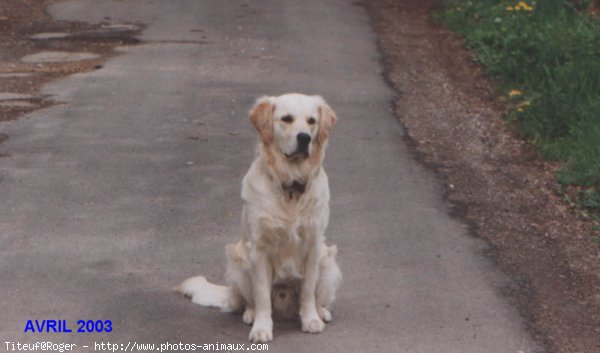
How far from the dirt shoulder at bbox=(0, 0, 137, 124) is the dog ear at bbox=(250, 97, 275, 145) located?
20.1 feet

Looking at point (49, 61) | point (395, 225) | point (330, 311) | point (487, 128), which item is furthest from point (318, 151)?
point (49, 61)

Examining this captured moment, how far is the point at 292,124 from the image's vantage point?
7.42m

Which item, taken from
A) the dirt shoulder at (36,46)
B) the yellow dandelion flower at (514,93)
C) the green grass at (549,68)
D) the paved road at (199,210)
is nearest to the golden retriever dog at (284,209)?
the paved road at (199,210)

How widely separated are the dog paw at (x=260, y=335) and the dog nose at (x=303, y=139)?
1.11 metres

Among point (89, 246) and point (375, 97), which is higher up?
point (89, 246)

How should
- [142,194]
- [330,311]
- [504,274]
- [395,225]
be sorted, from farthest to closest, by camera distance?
[142,194], [395,225], [504,274], [330,311]

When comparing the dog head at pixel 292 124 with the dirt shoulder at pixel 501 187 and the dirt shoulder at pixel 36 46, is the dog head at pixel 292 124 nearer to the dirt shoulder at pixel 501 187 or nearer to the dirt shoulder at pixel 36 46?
the dirt shoulder at pixel 501 187

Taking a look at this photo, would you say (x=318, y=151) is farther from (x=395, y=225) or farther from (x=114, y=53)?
(x=114, y=53)

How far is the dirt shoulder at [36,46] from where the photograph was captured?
14859 millimetres

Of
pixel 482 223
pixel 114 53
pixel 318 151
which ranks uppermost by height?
pixel 318 151

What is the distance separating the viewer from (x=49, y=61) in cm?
1706

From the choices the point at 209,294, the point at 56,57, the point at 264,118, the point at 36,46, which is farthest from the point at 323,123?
the point at 36,46

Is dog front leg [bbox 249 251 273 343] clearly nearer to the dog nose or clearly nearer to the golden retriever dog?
the golden retriever dog

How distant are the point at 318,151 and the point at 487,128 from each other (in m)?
6.78
